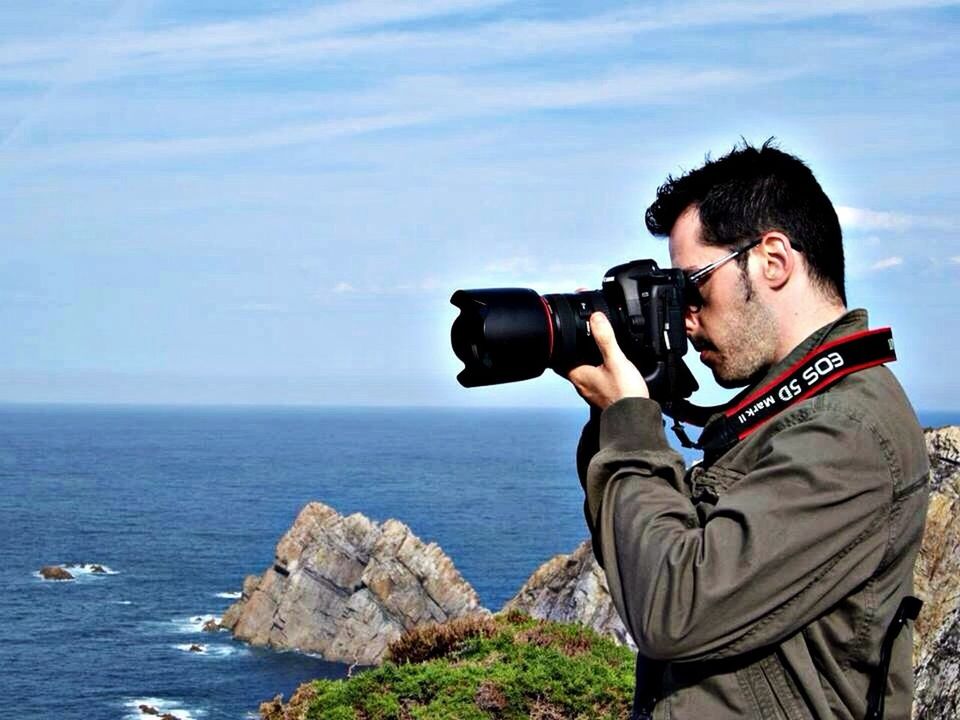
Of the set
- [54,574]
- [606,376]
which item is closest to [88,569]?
[54,574]

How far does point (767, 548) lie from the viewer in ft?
7.08

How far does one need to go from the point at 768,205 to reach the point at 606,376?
1.64 feet

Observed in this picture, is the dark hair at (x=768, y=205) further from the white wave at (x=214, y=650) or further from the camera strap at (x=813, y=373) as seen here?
the white wave at (x=214, y=650)

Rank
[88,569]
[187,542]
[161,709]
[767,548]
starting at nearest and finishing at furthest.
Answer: [767,548] < [161,709] < [88,569] < [187,542]

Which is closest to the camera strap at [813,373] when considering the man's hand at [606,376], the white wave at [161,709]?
the man's hand at [606,376]

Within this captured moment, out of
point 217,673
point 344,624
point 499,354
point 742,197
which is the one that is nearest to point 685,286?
point 742,197

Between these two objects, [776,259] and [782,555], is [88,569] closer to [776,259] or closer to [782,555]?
[776,259]

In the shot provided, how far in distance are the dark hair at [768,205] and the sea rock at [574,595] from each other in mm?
15811

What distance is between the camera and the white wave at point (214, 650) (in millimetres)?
50344

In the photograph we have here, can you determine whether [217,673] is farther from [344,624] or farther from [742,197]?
[742,197]

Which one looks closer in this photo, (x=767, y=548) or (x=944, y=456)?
(x=767, y=548)

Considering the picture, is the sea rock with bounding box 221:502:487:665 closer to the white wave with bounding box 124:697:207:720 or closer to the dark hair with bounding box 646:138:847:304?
the white wave with bounding box 124:697:207:720

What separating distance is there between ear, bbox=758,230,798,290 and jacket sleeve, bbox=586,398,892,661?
310mm

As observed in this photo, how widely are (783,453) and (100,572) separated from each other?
241ft
